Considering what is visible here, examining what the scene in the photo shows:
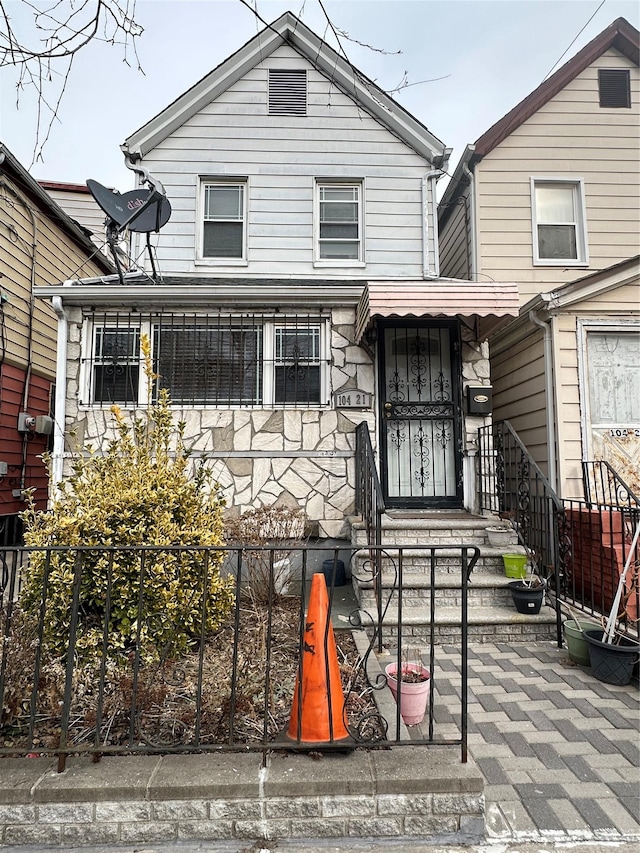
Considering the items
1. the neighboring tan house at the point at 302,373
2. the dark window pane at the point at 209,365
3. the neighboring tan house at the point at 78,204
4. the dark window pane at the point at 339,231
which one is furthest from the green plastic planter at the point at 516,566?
the neighboring tan house at the point at 78,204

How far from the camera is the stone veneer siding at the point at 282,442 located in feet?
19.6

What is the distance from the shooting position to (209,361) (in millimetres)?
6246

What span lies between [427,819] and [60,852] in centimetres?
155

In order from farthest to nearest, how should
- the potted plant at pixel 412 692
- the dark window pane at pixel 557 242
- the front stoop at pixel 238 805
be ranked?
the dark window pane at pixel 557 242 < the potted plant at pixel 412 692 < the front stoop at pixel 238 805

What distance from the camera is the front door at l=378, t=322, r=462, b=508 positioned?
626cm

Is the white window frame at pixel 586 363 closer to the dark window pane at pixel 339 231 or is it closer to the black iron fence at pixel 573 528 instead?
the black iron fence at pixel 573 528

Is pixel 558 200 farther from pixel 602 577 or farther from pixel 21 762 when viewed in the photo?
pixel 21 762

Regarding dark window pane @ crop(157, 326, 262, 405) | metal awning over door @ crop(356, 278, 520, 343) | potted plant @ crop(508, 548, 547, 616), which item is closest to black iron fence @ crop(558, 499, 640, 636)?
potted plant @ crop(508, 548, 547, 616)

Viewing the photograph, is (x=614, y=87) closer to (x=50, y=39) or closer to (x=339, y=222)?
(x=339, y=222)

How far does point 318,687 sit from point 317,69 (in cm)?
874

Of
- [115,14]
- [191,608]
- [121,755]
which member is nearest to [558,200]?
[115,14]

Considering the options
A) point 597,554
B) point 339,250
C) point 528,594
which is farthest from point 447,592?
point 339,250

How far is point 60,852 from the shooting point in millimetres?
2096

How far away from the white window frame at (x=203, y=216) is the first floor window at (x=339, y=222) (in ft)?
3.67
